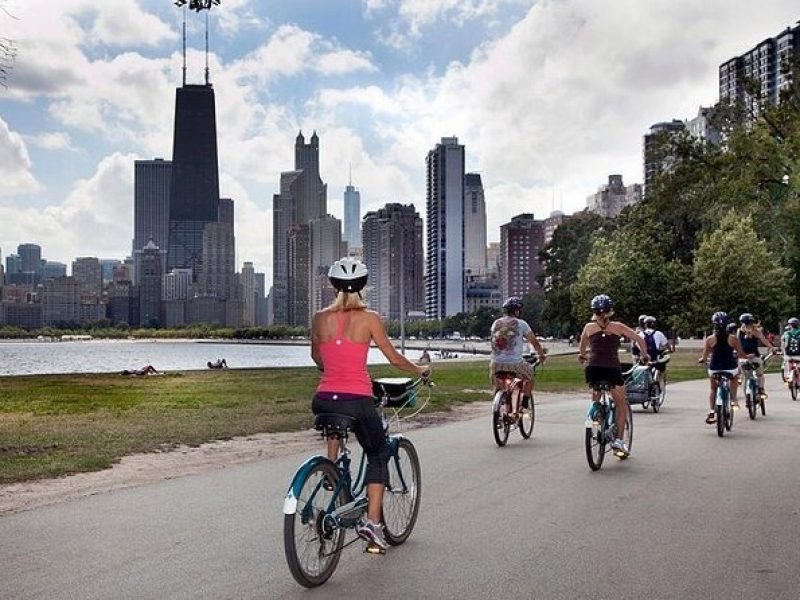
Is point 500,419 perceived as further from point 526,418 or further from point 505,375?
point 526,418

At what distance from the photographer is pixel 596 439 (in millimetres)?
11055

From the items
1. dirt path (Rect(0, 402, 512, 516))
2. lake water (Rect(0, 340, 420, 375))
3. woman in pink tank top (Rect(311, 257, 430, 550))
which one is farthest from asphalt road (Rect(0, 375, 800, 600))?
lake water (Rect(0, 340, 420, 375))

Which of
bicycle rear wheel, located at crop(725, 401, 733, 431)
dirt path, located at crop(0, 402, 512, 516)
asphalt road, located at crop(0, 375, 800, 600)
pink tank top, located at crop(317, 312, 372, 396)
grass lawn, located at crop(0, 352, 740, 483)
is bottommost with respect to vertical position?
asphalt road, located at crop(0, 375, 800, 600)

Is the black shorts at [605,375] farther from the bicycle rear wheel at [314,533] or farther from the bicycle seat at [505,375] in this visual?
the bicycle rear wheel at [314,533]

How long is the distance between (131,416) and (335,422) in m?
13.2

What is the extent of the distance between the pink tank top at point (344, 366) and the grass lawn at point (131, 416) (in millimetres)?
5512

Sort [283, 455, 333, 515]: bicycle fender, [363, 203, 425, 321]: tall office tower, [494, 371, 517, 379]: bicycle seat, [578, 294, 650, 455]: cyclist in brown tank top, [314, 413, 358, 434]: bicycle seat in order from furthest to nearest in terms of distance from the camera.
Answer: [363, 203, 425, 321]: tall office tower, [494, 371, 517, 379]: bicycle seat, [578, 294, 650, 455]: cyclist in brown tank top, [314, 413, 358, 434]: bicycle seat, [283, 455, 333, 515]: bicycle fender

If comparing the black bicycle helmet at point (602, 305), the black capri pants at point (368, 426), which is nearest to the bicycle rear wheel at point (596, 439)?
the black bicycle helmet at point (602, 305)

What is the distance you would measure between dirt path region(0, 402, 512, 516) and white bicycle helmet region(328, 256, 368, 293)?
4.11 meters

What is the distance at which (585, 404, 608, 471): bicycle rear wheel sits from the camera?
1079 centimetres

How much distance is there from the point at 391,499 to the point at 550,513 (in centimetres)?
189

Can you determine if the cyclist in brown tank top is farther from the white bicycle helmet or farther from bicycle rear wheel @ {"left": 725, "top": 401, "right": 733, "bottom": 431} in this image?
the white bicycle helmet

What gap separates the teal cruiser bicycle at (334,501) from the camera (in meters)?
5.88

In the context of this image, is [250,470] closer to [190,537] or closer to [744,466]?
[190,537]
